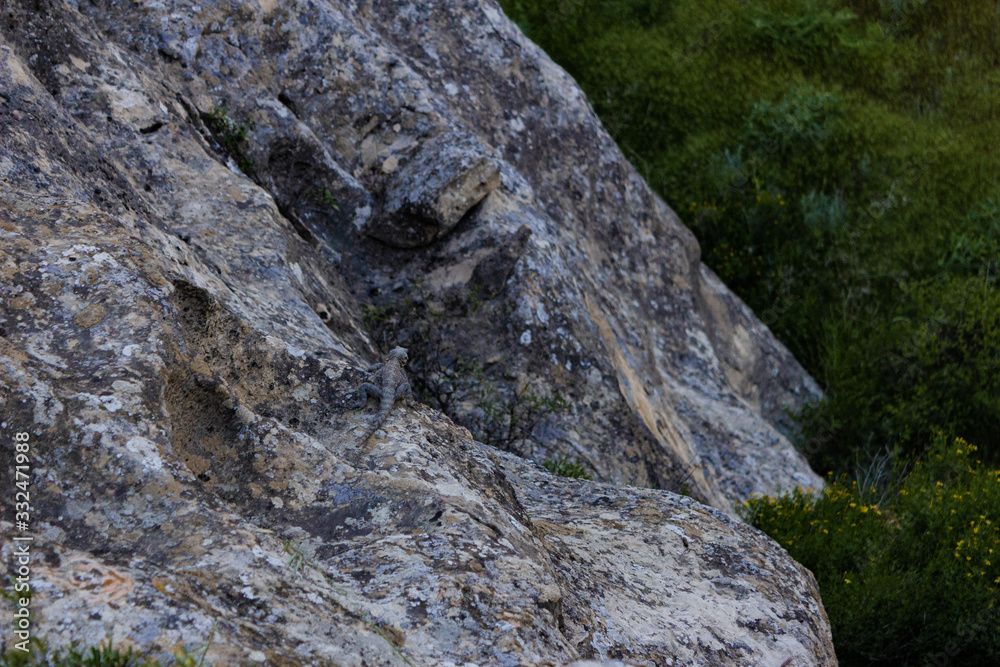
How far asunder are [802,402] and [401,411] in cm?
606

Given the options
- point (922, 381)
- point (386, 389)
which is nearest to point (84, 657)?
point (386, 389)

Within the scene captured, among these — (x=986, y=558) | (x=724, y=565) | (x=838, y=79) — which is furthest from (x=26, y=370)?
(x=838, y=79)

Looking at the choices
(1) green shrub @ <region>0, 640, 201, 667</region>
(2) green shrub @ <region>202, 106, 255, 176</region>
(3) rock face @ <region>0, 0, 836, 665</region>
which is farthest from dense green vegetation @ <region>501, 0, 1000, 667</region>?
(1) green shrub @ <region>0, 640, 201, 667</region>

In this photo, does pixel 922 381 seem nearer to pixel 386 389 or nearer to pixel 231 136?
pixel 386 389

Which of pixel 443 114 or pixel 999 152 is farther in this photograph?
pixel 999 152

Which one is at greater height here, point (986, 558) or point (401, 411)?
point (986, 558)

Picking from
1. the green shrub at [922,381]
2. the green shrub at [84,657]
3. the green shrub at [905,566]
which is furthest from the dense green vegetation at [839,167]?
the green shrub at [84,657]

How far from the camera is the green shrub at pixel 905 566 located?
5023mm

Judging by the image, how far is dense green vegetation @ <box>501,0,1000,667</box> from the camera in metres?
5.32

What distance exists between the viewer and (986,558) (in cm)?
517

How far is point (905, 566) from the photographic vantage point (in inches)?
217

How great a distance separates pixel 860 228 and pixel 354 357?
7446 mm

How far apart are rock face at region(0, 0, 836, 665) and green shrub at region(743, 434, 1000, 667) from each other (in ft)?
2.31

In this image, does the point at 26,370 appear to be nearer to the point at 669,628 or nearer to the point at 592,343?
the point at 669,628
